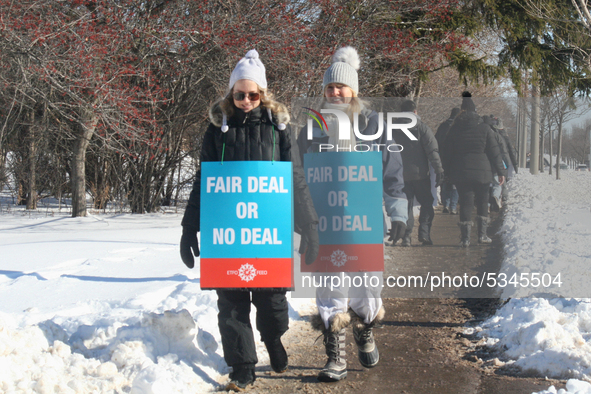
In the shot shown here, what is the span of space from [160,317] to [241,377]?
70 centimetres

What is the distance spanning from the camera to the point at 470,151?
4.06 meters

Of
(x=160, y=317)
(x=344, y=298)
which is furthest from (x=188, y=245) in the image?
(x=344, y=298)

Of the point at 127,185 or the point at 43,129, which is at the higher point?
the point at 43,129

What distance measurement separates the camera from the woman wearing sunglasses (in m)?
3.23

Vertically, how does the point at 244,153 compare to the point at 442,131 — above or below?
below

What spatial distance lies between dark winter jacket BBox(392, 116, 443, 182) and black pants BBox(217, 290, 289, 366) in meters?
1.40

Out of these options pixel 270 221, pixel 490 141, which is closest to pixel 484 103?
pixel 490 141

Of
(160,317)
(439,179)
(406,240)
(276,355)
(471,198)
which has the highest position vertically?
(439,179)

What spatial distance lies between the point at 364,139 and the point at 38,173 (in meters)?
12.4

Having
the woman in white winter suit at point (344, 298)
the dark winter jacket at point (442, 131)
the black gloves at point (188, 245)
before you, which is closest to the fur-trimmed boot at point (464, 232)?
the dark winter jacket at point (442, 131)

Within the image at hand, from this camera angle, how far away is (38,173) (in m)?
13.9

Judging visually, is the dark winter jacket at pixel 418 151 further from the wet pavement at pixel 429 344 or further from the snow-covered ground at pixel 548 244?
the snow-covered ground at pixel 548 244

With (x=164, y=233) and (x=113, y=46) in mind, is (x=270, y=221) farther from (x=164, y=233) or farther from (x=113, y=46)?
(x=113, y=46)

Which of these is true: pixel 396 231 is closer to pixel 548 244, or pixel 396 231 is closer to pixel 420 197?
pixel 420 197
